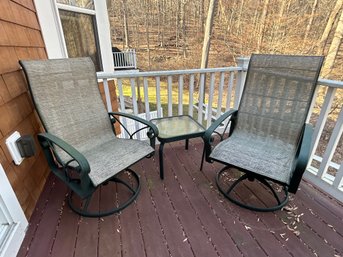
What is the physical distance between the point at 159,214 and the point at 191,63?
1118 centimetres

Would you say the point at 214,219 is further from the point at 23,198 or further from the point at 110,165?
the point at 23,198

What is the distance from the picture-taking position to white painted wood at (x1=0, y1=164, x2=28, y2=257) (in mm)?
1227

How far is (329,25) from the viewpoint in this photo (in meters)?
6.54

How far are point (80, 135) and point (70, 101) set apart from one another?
333 mm

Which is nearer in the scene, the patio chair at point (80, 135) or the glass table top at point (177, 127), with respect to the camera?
the patio chair at point (80, 135)

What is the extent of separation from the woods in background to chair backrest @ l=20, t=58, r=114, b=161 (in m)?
7.30

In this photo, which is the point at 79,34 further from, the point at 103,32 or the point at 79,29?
the point at 103,32

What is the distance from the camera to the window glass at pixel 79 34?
104 inches

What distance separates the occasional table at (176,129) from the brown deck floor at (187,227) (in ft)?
1.54

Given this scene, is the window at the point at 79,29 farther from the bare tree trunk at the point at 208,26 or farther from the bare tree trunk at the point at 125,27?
the bare tree trunk at the point at 125,27

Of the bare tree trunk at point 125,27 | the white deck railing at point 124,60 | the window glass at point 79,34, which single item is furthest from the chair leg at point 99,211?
the bare tree trunk at point 125,27

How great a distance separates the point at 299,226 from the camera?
58.3 inches

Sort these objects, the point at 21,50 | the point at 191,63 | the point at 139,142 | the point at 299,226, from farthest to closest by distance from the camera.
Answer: the point at 191,63, the point at 139,142, the point at 21,50, the point at 299,226

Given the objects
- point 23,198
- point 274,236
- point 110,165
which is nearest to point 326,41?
point 274,236
